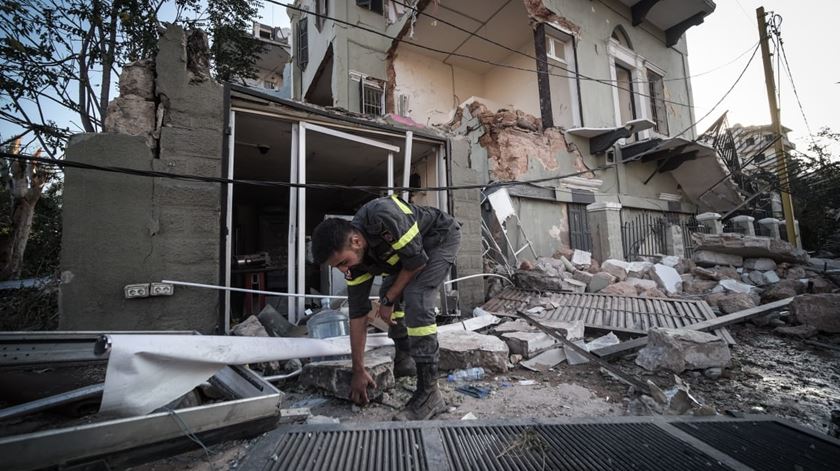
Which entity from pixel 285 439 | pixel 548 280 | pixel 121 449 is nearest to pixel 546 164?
pixel 548 280

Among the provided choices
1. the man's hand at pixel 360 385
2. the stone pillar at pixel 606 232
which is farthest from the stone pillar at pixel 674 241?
the man's hand at pixel 360 385

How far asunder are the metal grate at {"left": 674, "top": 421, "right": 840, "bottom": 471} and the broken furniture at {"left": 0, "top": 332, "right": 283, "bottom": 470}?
2.29 m

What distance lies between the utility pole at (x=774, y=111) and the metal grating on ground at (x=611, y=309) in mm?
7303

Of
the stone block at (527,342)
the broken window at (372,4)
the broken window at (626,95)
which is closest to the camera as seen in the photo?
the stone block at (527,342)

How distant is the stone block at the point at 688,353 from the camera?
8.90ft

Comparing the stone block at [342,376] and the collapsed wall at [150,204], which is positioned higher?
the collapsed wall at [150,204]

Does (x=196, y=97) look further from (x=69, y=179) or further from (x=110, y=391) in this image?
(x=110, y=391)

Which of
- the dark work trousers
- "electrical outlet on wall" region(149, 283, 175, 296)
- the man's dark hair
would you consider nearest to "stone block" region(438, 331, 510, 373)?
the dark work trousers

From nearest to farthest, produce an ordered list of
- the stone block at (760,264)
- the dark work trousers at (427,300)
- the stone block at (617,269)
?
the dark work trousers at (427,300), the stone block at (617,269), the stone block at (760,264)

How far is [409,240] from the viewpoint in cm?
203

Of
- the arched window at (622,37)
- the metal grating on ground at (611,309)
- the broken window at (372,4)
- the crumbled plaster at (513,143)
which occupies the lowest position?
the metal grating on ground at (611,309)

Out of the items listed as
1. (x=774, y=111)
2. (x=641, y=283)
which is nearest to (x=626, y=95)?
(x=774, y=111)

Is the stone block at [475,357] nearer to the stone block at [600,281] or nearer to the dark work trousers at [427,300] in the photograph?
the dark work trousers at [427,300]

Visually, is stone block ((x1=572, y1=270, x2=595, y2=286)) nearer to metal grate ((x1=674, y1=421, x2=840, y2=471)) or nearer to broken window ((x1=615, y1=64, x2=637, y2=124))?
metal grate ((x1=674, y1=421, x2=840, y2=471))
